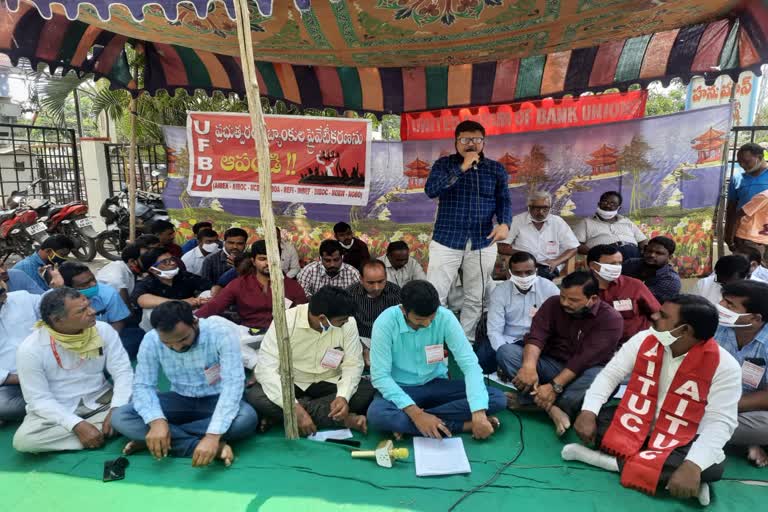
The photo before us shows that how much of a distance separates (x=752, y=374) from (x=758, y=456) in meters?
0.44

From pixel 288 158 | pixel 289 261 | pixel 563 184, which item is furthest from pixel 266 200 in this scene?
pixel 563 184

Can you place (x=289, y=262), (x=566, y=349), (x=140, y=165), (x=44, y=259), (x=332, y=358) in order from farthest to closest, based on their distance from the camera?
(x=140, y=165) < (x=289, y=262) < (x=44, y=259) < (x=566, y=349) < (x=332, y=358)

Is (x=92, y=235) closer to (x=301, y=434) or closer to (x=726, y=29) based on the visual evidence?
(x=301, y=434)

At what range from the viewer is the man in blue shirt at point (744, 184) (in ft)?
16.1

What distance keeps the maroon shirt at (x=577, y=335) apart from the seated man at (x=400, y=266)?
65.5 inches

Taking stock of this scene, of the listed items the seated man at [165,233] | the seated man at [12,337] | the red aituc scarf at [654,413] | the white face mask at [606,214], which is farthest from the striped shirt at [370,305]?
the white face mask at [606,214]

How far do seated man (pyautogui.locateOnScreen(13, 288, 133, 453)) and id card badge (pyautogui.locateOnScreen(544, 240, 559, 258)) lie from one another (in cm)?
399

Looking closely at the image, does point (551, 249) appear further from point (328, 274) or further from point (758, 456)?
point (758, 456)

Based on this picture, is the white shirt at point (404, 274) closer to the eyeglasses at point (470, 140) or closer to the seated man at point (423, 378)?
the eyeglasses at point (470, 140)

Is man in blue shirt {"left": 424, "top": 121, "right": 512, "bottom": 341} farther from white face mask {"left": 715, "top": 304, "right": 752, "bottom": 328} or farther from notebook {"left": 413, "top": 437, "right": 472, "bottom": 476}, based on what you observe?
white face mask {"left": 715, "top": 304, "right": 752, "bottom": 328}

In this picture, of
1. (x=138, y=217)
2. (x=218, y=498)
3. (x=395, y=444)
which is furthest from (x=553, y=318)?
(x=138, y=217)

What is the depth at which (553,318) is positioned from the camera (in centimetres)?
335

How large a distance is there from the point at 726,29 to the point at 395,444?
483 centimetres

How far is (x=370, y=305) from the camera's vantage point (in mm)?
4043
